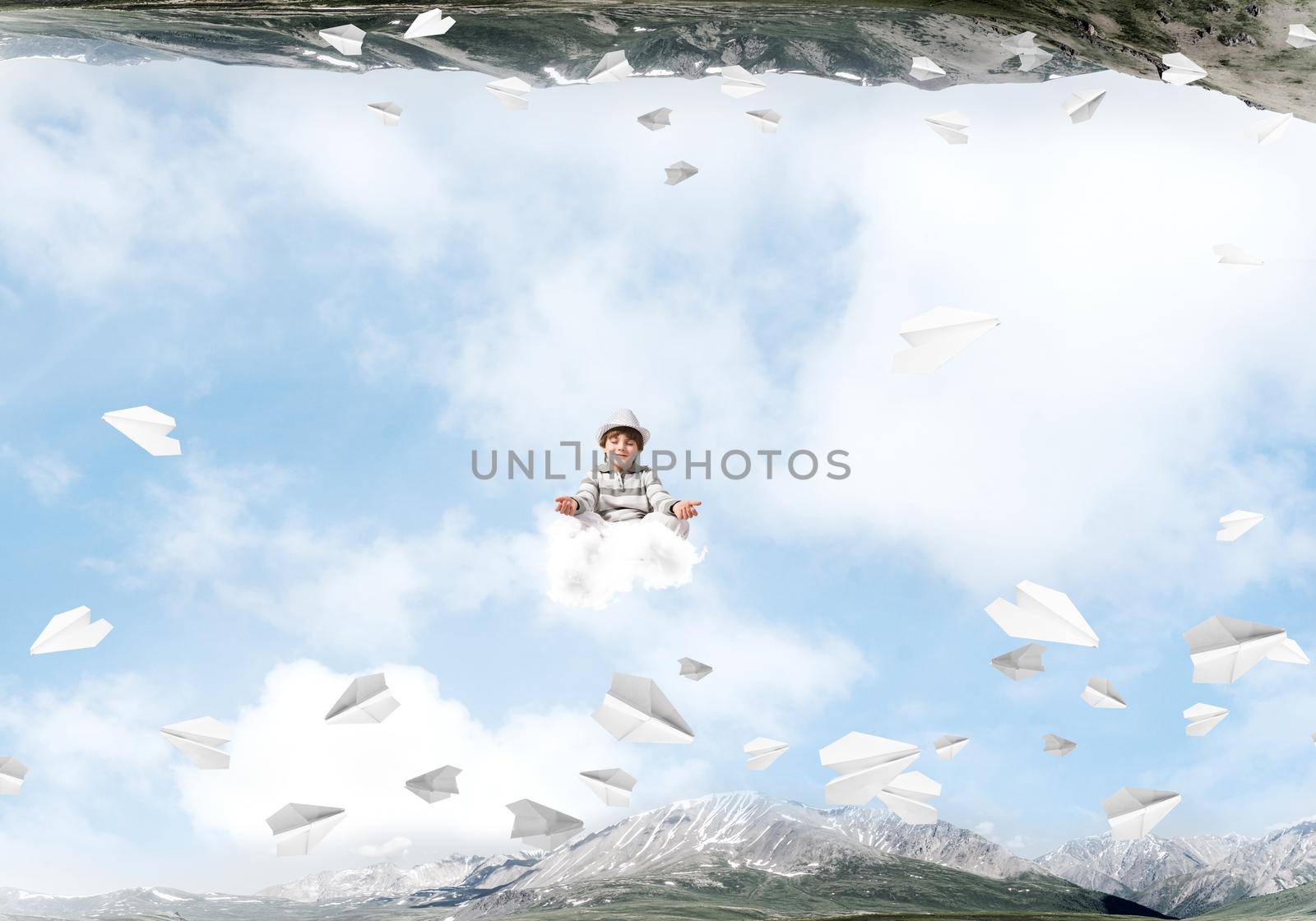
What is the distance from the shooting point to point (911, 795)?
3637 mm

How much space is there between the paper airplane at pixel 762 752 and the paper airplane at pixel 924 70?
16.4 ft

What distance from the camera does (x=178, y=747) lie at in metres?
3.66

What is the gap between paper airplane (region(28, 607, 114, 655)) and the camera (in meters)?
3.89

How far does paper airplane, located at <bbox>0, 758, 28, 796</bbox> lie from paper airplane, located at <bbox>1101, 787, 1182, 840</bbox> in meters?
5.14

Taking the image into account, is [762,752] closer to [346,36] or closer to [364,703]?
[364,703]

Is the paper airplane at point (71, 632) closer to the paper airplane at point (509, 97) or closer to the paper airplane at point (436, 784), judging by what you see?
the paper airplane at point (436, 784)

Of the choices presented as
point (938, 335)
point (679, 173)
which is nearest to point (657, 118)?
point (679, 173)

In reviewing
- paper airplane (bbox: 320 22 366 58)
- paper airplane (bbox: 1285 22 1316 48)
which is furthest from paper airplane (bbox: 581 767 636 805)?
paper airplane (bbox: 1285 22 1316 48)

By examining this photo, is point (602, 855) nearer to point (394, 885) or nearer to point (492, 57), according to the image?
point (394, 885)

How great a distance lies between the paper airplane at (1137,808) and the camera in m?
3.62

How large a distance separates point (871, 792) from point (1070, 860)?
3235 mm

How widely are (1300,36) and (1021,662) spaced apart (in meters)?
4.18

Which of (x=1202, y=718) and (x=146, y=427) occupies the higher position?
(x=146, y=427)

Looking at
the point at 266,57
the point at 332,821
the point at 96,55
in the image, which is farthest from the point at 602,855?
the point at 96,55
